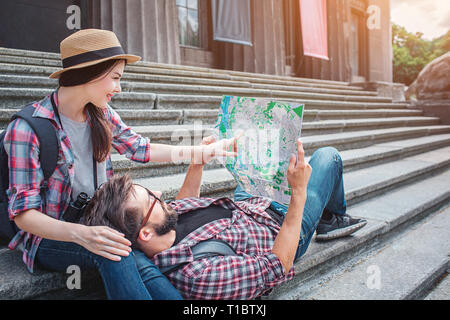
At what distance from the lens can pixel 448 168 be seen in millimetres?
5156

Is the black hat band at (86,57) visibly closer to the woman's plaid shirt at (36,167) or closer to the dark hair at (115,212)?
the woman's plaid shirt at (36,167)

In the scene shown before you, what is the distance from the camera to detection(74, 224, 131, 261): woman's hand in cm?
124

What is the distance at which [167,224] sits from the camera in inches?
59.1

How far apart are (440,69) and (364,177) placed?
575cm

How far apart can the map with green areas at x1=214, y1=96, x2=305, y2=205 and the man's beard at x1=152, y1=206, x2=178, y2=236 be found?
43 cm

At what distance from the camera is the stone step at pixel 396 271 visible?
1.99 metres

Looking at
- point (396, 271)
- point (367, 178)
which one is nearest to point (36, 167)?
point (396, 271)

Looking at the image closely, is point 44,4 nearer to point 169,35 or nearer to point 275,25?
point 169,35

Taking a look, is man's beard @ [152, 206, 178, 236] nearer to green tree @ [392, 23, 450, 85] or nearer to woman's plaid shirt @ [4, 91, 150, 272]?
woman's plaid shirt @ [4, 91, 150, 272]

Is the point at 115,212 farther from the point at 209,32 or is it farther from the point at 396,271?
the point at 209,32

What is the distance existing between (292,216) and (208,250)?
0.40 meters

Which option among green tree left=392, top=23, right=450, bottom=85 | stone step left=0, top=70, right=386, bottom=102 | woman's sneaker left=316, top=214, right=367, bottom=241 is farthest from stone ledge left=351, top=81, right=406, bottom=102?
green tree left=392, top=23, right=450, bottom=85

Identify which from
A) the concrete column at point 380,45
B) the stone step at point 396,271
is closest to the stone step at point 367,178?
the stone step at point 396,271
